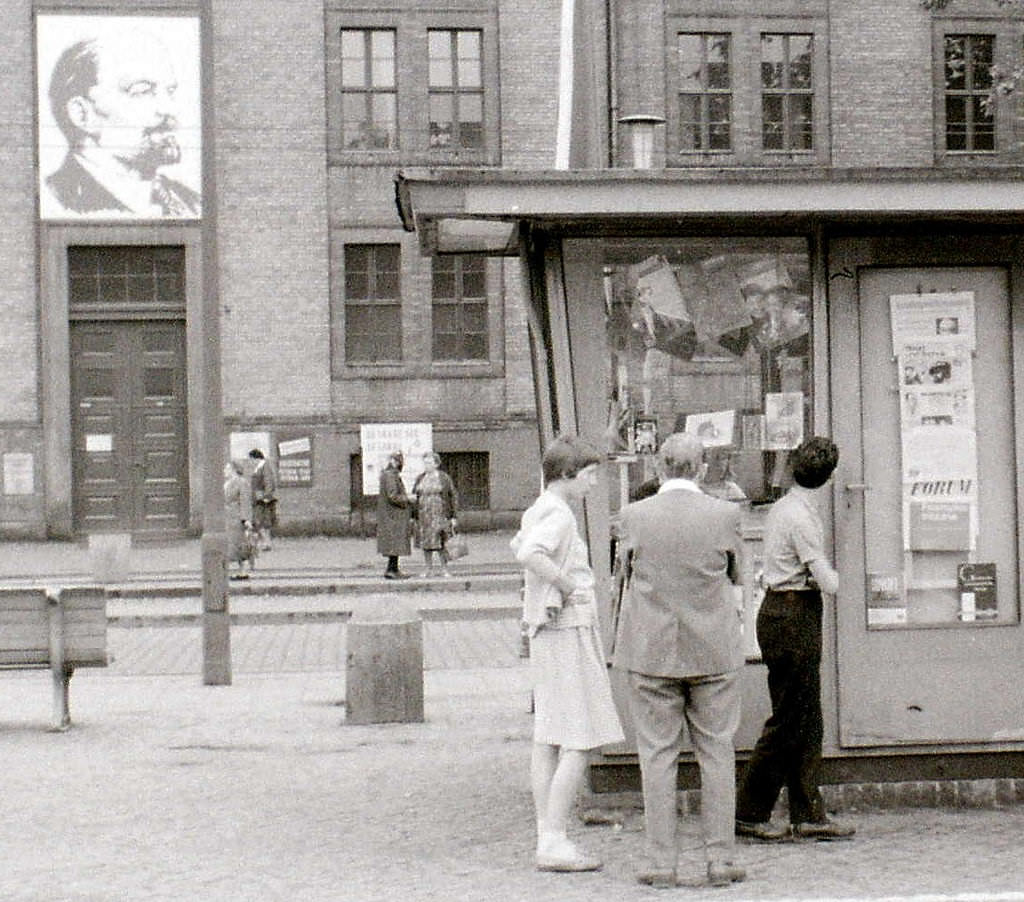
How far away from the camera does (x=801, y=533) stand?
26.2 ft

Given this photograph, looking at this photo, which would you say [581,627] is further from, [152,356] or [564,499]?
[152,356]

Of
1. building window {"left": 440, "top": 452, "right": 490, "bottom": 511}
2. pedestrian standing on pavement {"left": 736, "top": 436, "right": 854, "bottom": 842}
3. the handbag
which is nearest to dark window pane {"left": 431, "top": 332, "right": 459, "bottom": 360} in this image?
building window {"left": 440, "top": 452, "right": 490, "bottom": 511}

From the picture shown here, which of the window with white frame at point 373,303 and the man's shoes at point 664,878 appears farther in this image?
the window with white frame at point 373,303

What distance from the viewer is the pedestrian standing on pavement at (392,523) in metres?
24.7

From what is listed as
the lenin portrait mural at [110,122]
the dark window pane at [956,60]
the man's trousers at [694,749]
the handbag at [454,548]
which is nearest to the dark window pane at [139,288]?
the lenin portrait mural at [110,122]

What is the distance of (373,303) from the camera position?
31453 millimetres

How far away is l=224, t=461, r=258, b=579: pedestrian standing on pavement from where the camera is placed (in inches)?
964

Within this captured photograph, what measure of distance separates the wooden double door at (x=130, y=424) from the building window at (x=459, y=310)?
429 cm

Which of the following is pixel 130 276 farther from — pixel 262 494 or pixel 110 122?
pixel 262 494

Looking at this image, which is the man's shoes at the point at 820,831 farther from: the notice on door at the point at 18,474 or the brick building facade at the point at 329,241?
the notice on door at the point at 18,474

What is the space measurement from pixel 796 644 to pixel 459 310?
23.9 meters

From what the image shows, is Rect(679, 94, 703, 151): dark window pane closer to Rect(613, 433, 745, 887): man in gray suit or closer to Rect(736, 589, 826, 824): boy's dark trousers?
Rect(736, 589, 826, 824): boy's dark trousers

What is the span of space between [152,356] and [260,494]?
4.98 metres

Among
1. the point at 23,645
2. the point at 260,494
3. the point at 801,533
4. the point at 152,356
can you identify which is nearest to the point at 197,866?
the point at 801,533
